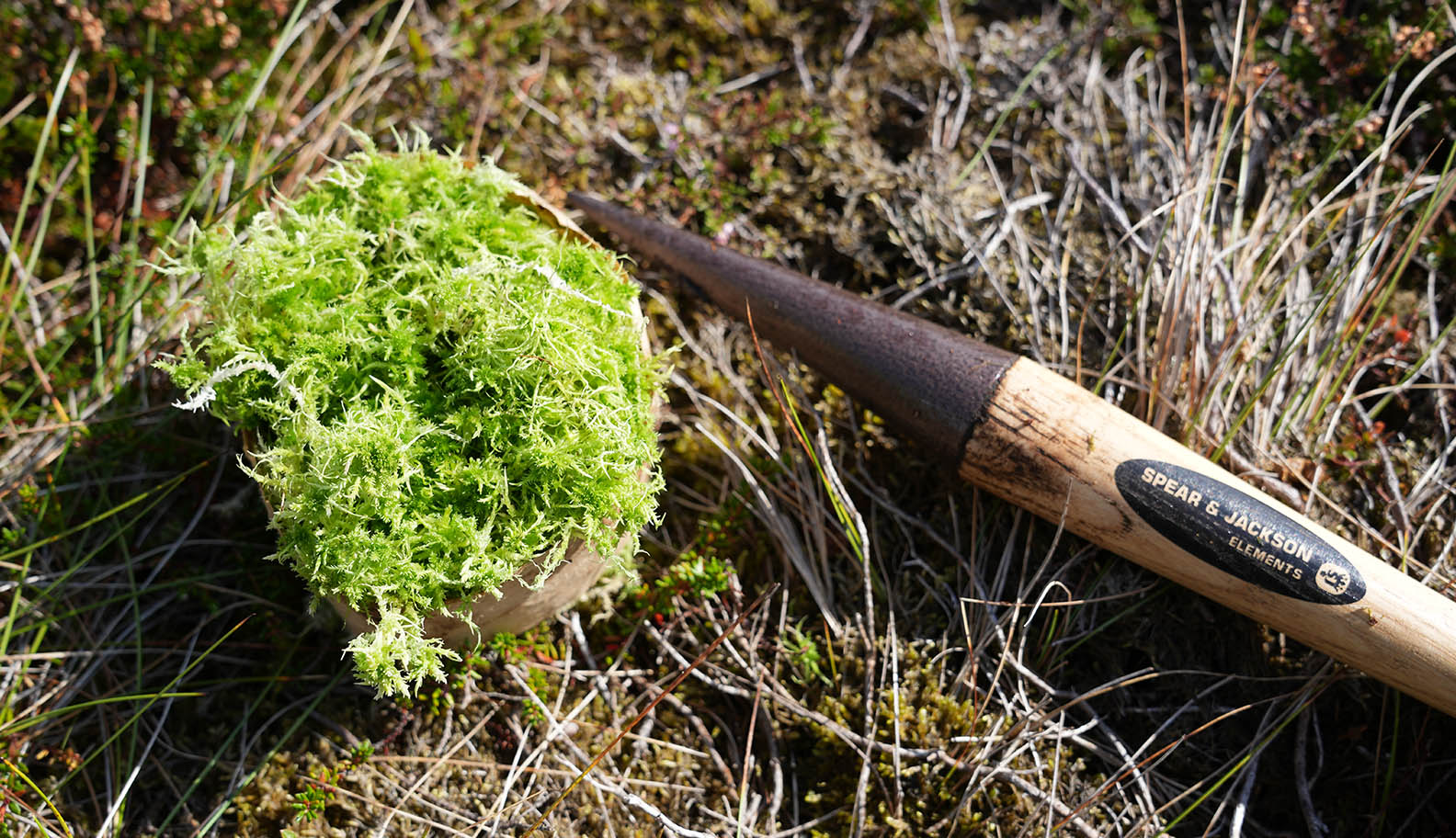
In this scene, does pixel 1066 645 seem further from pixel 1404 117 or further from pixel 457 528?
pixel 1404 117

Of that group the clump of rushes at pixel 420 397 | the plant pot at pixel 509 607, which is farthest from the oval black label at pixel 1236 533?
the plant pot at pixel 509 607

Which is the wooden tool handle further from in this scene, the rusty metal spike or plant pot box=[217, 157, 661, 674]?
plant pot box=[217, 157, 661, 674]

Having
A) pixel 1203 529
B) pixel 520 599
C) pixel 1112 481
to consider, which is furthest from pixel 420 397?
pixel 1203 529

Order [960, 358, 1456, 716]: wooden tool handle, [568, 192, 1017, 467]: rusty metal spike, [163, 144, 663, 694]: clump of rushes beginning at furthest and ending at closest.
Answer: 1. [568, 192, 1017, 467]: rusty metal spike
2. [960, 358, 1456, 716]: wooden tool handle
3. [163, 144, 663, 694]: clump of rushes

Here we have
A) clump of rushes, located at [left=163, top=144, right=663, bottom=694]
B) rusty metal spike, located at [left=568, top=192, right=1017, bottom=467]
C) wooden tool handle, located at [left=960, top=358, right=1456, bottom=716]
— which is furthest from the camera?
rusty metal spike, located at [left=568, top=192, right=1017, bottom=467]

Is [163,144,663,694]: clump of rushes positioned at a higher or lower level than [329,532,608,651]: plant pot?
higher

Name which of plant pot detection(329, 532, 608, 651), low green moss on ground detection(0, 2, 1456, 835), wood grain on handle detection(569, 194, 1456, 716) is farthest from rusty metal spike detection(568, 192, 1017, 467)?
plant pot detection(329, 532, 608, 651)

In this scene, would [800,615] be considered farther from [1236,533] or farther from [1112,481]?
[1236,533]

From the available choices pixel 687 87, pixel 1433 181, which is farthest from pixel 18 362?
pixel 1433 181
